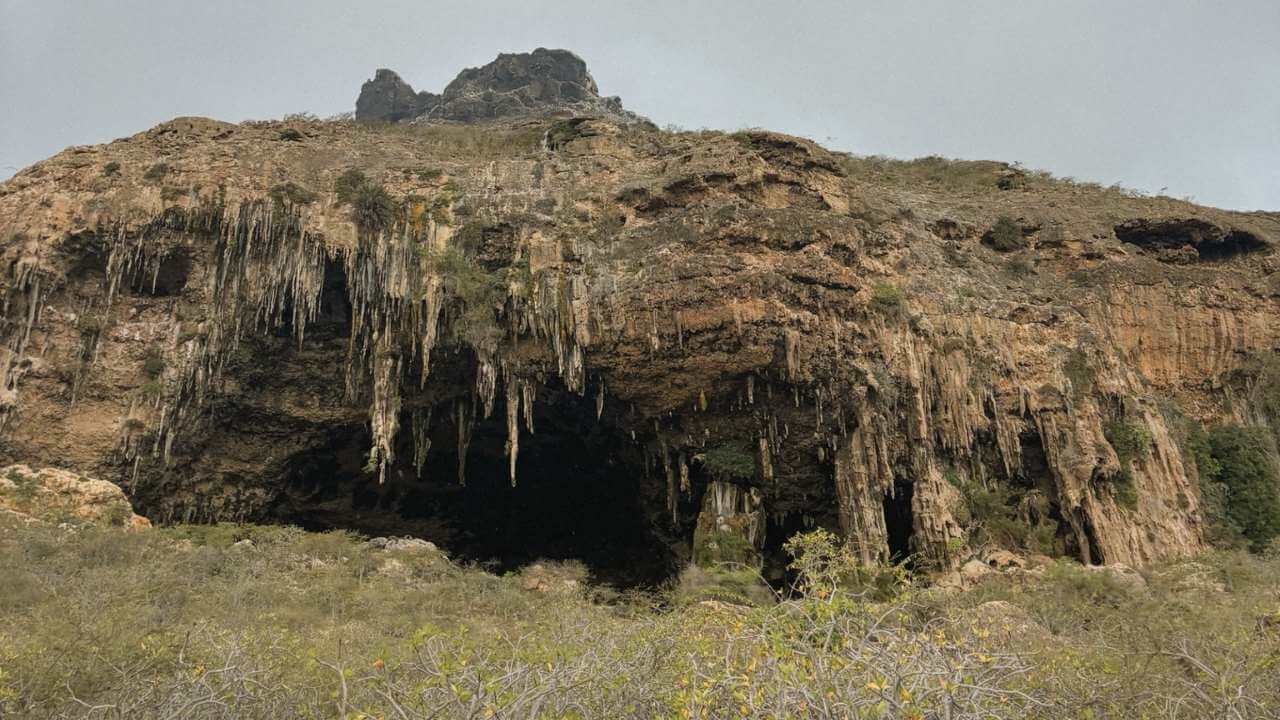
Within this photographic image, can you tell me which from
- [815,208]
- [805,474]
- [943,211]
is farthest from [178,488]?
[943,211]

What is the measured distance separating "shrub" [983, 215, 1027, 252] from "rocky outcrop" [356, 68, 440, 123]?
147 ft

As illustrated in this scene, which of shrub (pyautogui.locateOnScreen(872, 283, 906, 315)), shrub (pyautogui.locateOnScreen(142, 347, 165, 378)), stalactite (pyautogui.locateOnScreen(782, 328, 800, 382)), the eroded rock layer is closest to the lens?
stalactite (pyautogui.locateOnScreen(782, 328, 800, 382))

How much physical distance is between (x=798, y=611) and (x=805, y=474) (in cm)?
1323

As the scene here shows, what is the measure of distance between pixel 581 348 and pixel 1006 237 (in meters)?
13.6

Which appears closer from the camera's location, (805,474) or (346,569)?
(346,569)

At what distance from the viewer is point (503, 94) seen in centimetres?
5353

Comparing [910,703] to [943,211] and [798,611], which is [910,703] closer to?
[798,611]

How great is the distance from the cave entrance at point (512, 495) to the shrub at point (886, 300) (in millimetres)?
7018

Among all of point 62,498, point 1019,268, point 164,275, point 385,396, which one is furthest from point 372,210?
point 1019,268

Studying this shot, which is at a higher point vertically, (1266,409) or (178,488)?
(1266,409)

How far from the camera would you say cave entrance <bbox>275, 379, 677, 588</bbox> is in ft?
71.6

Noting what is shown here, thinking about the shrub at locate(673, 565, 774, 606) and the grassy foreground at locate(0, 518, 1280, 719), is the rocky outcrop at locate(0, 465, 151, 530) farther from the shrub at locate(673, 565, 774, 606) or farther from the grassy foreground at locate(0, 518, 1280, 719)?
the shrub at locate(673, 565, 774, 606)

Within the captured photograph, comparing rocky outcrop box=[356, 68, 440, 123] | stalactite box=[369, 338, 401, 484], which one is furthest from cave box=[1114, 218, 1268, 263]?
rocky outcrop box=[356, 68, 440, 123]

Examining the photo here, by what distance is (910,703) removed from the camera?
4984 mm
